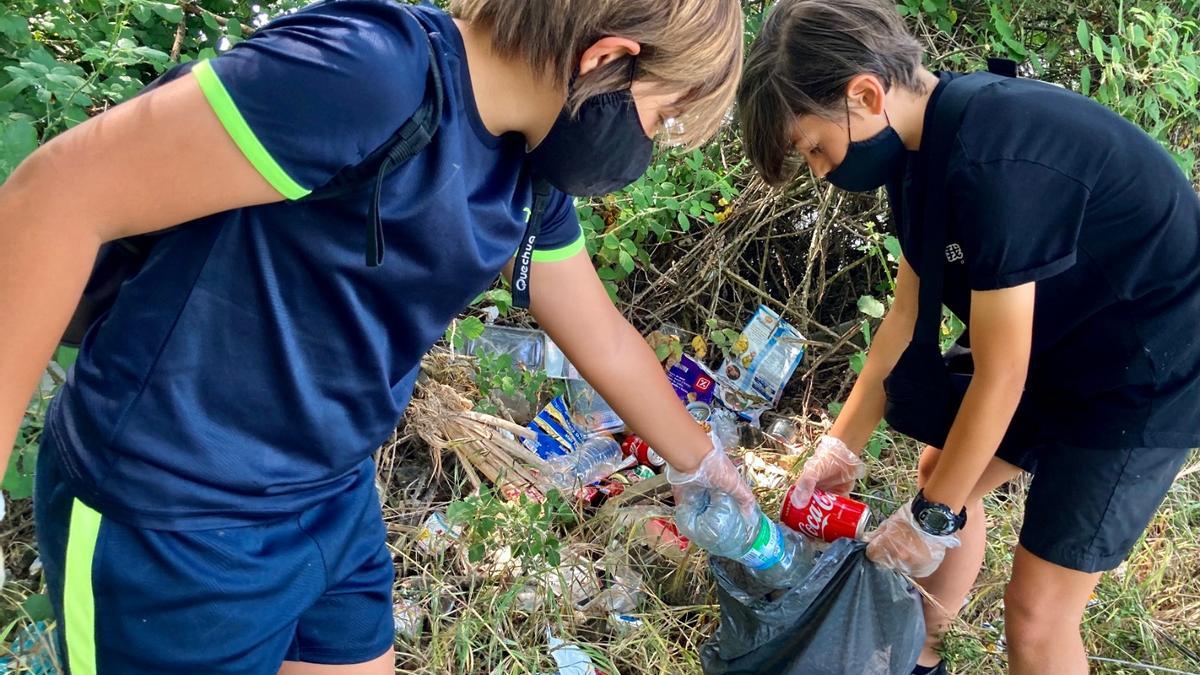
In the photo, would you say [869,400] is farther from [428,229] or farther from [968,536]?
[428,229]

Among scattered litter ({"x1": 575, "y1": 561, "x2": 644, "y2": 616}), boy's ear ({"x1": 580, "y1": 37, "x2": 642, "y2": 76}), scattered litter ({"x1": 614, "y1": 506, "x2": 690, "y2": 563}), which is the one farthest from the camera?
scattered litter ({"x1": 614, "y1": 506, "x2": 690, "y2": 563})

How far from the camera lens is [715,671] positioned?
2.12 metres

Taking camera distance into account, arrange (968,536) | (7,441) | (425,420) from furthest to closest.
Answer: (425,420) → (968,536) → (7,441)

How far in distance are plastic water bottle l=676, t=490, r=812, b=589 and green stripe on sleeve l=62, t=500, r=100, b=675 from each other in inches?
47.1

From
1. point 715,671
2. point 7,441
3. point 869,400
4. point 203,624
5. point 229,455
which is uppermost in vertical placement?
point 7,441

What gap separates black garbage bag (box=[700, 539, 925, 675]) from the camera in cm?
192

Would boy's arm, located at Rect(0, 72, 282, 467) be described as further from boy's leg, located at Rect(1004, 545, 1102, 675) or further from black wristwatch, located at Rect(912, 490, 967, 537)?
boy's leg, located at Rect(1004, 545, 1102, 675)

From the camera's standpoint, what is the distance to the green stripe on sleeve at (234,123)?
0.92m

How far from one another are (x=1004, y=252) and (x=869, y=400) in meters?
0.83

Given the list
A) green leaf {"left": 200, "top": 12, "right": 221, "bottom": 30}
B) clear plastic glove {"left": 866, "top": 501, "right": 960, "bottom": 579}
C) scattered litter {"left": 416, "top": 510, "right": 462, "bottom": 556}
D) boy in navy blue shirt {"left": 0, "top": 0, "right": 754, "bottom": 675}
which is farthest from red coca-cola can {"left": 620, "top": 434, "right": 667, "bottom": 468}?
green leaf {"left": 200, "top": 12, "right": 221, "bottom": 30}

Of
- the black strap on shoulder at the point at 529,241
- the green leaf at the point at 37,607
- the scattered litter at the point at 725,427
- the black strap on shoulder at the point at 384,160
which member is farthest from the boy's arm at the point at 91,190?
the scattered litter at the point at 725,427

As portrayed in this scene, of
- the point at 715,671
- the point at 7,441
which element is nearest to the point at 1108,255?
the point at 715,671

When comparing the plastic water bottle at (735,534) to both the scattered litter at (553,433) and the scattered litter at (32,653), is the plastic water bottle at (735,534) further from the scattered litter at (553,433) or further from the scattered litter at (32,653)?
the scattered litter at (32,653)

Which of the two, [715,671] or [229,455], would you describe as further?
[715,671]
